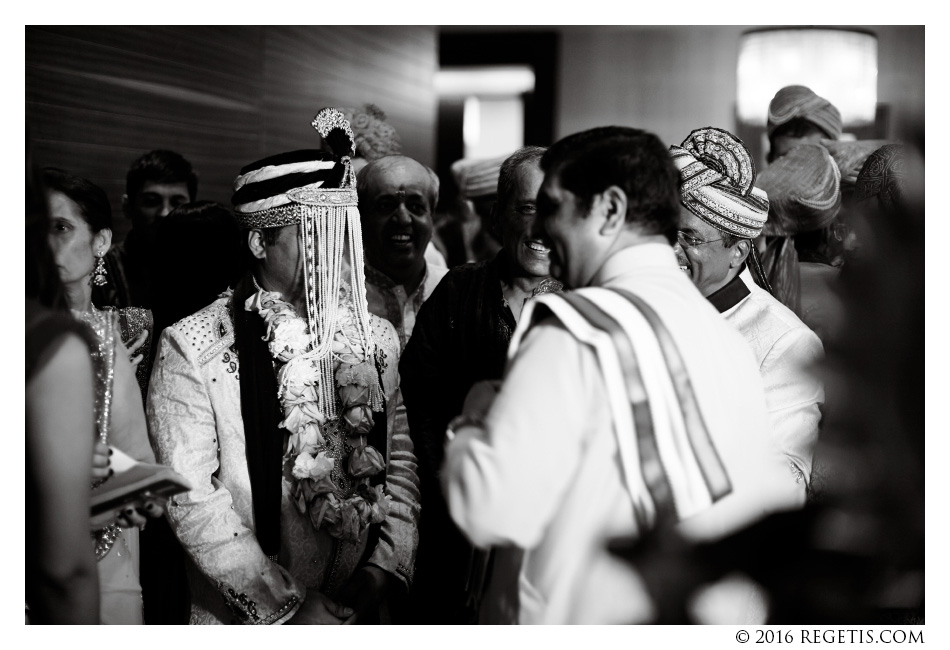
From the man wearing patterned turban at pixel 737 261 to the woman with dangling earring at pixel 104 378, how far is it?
1373 mm

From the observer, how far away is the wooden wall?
3.53 m

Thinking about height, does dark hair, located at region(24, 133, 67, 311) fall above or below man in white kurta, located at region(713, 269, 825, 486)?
above

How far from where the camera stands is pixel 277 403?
2.34m

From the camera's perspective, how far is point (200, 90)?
427 cm

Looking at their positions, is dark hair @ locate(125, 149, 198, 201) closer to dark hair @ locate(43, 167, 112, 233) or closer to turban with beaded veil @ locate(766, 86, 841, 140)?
dark hair @ locate(43, 167, 112, 233)

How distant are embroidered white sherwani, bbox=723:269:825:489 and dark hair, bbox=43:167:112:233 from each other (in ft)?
5.08

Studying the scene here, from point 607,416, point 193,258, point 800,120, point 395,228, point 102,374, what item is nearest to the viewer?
point 607,416

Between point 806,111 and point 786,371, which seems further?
point 806,111

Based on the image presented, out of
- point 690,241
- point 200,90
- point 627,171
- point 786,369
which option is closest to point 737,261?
point 690,241

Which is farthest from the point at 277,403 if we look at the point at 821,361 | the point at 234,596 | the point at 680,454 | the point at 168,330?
the point at 821,361

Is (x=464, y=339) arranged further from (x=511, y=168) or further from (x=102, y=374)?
(x=102, y=374)

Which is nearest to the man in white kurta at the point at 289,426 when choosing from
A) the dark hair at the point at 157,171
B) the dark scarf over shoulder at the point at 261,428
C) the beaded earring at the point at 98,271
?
the dark scarf over shoulder at the point at 261,428

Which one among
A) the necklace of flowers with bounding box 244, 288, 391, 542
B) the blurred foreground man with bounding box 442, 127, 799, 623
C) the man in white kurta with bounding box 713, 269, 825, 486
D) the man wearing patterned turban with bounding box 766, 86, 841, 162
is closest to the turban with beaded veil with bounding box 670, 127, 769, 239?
the man in white kurta with bounding box 713, 269, 825, 486

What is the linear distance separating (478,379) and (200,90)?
225cm
